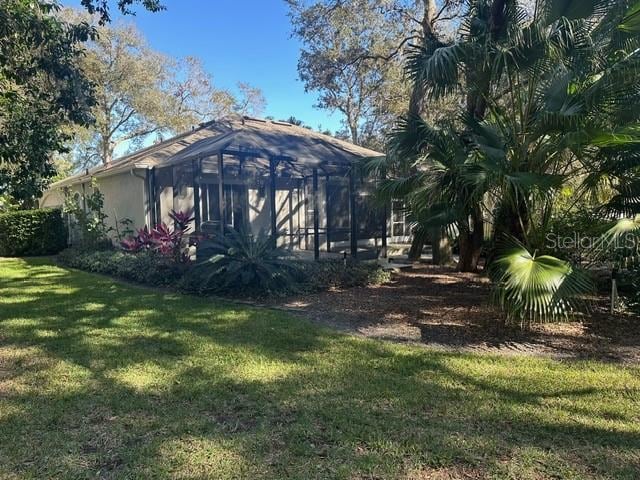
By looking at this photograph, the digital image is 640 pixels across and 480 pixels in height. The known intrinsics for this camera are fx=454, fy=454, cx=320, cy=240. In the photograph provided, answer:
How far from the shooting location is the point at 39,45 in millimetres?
6285

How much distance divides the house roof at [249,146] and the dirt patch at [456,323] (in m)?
4.42

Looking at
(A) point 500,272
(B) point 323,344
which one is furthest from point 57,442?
(A) point 500,272

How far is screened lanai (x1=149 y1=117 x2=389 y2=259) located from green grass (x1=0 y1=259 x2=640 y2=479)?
634 centimetres

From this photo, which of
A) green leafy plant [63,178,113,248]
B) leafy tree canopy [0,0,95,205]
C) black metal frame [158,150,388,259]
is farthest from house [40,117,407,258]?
leafy tree canopy [0,0,95,205]

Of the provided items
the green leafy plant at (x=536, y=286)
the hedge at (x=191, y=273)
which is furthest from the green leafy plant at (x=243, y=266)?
the green leafy plant at (x=536, y=286)

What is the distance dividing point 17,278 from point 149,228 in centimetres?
357

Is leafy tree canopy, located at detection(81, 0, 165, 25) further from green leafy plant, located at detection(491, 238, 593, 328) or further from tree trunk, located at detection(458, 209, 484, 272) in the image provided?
tree trunk, located at detection(458, 209, 484, 272)

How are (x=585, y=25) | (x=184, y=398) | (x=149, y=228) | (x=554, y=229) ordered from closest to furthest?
(x=184, y=398) → (x=585, y=25) → (x=554, y=229) → (x=149, y=228)

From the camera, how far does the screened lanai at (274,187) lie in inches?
467

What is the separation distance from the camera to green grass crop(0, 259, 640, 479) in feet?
9.65

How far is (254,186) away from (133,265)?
5.60m

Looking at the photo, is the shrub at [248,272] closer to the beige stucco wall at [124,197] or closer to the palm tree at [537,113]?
the palm tree at [537,113]

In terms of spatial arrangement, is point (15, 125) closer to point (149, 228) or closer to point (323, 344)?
point (323, 344)

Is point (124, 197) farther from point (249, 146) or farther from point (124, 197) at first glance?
point (249, 146)
